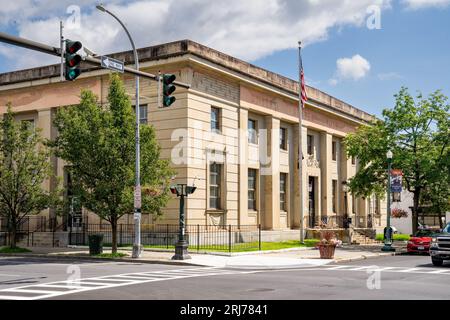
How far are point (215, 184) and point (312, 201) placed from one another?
13351 mm

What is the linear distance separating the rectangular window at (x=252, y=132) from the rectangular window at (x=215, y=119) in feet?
12.3

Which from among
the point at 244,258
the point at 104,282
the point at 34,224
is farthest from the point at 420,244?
the point at 34,224

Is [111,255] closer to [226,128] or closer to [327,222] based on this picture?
[226,128]

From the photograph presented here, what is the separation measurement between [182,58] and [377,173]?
15605 millimetres

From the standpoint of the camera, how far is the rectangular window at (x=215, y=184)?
34781mm

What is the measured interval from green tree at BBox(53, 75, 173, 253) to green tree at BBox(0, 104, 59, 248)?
3.94 metres

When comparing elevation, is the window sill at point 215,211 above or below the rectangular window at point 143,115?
below

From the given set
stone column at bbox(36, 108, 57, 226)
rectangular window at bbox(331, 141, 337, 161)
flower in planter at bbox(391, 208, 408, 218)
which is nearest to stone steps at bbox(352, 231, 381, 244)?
rectangular window at bbox(331, 141, 337, 161)

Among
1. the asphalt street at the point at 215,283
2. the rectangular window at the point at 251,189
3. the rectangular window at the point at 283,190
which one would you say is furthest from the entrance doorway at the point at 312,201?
the asphalt street at the point at 215,283

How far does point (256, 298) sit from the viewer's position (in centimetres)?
1328

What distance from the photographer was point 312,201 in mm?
46188

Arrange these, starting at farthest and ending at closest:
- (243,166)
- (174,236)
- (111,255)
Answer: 1. (243,166)
2. (174,236)
3. (111,255)

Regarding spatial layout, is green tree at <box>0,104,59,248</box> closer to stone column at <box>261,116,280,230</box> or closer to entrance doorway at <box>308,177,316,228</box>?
stone column at <box>261,116,280,230</box>

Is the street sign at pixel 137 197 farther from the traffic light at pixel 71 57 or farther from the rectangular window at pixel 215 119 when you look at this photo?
the traffic light at pixel 71 57
